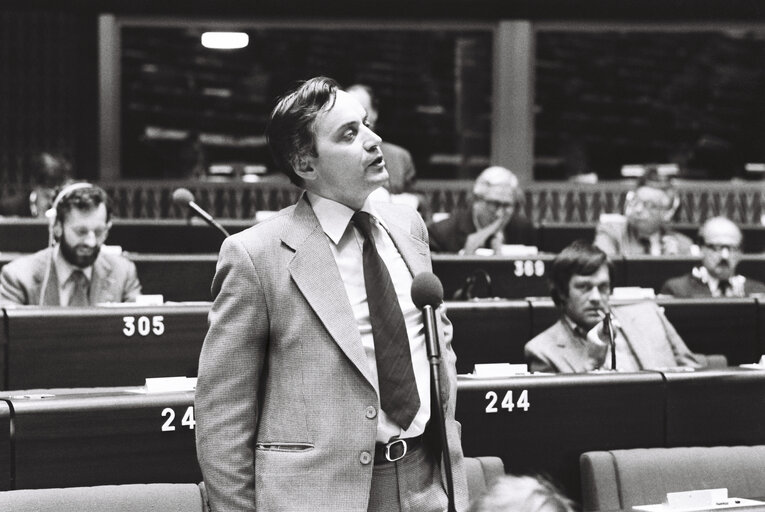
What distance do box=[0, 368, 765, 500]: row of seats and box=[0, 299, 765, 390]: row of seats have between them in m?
0.73

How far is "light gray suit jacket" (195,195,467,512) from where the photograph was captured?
80.5 inches

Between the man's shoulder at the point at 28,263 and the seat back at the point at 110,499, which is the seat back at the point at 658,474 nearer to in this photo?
the seat back at the point at 110,499

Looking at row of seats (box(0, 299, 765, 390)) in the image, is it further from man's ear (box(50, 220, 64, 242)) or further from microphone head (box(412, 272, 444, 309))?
microphone head (box(412, 272, 444, 309))

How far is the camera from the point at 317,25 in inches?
390

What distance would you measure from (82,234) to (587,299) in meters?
2.16

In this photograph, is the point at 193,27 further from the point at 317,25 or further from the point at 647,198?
the point at 647,198

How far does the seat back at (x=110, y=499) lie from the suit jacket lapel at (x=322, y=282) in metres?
0.77

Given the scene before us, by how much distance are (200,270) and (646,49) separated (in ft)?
19.2

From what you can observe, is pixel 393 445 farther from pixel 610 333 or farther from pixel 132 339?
pixel 132 339

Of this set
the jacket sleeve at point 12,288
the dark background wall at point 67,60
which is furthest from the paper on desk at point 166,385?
the dark background wall at point 67,60

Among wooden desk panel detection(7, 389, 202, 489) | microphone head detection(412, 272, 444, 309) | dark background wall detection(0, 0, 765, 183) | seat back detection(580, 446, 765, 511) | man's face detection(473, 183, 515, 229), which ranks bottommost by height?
seat back detection(580, 446, 765, 511)

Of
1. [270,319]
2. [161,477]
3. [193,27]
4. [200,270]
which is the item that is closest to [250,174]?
[193,27]

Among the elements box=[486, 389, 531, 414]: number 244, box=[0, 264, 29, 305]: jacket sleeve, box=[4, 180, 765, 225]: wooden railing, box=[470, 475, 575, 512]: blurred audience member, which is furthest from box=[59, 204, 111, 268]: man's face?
box=[4, 180, 765, 225]: wooden railing

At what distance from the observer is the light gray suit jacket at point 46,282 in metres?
5.15
